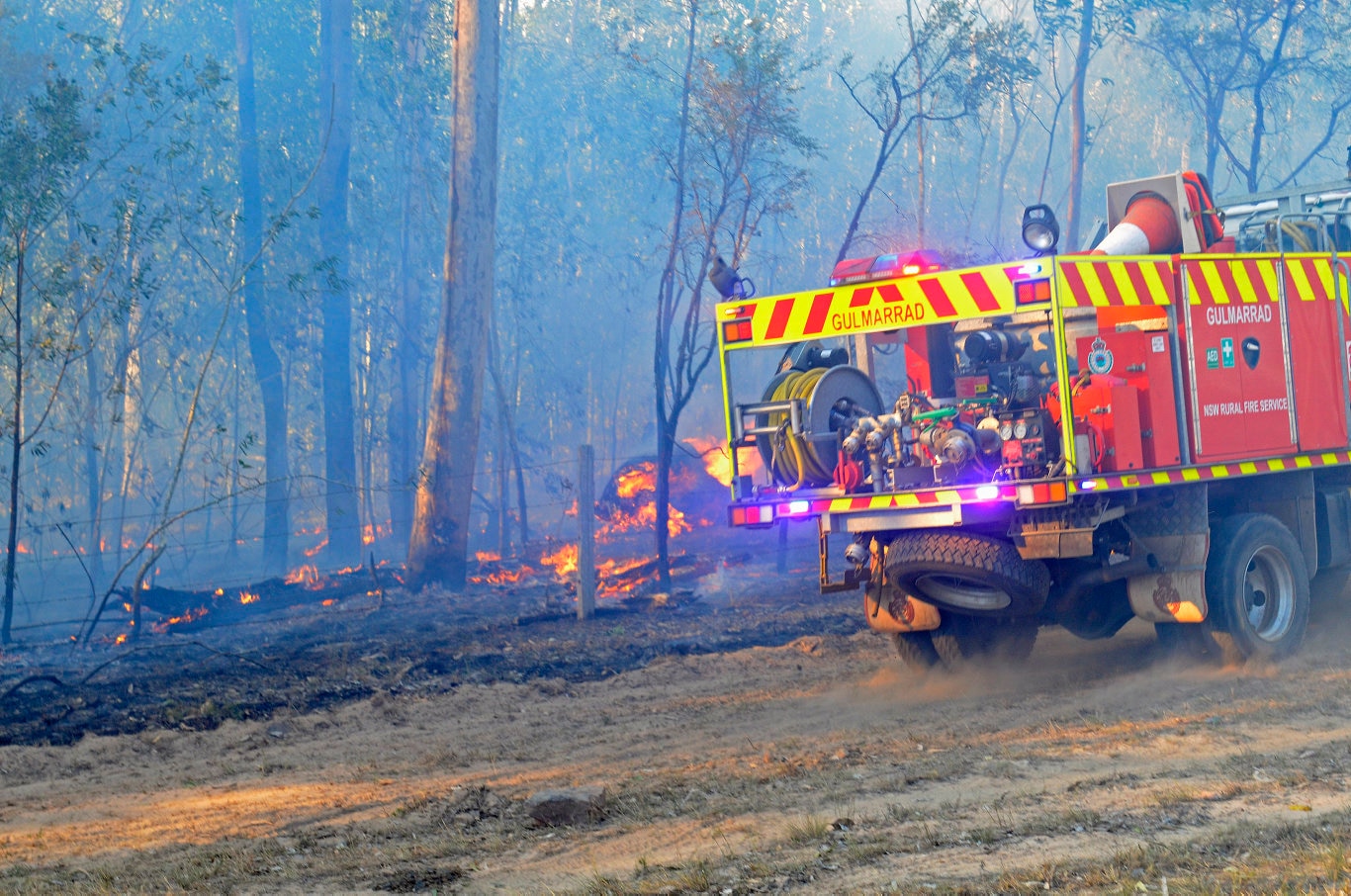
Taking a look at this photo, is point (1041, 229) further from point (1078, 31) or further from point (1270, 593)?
point (1078, 31)

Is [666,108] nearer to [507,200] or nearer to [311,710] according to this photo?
[507,200]

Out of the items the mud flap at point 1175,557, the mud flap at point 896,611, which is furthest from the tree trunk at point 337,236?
the mud flap at point 1175,557

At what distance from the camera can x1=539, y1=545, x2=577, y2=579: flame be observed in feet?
69.0

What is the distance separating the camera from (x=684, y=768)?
24.4 feet

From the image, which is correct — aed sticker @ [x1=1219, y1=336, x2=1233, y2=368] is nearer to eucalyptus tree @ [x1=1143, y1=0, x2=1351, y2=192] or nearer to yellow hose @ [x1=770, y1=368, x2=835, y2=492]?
yellow hose @ [x1=770, y1=368, x2=835, y2=492]

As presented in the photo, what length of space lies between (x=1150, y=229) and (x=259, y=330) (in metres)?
26.5

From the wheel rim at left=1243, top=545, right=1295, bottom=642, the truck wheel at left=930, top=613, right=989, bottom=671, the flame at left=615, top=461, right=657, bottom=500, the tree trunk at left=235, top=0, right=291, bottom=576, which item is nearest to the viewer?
the wheel rim at left=1243, top=545, right=1295, bottom=642

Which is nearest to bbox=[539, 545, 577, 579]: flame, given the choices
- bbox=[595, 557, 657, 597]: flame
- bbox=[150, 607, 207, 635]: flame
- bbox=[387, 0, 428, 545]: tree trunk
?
bbox=[595, 557, 657, 597]: flame

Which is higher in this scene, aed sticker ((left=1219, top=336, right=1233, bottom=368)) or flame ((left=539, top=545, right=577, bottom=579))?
aed sticker ((left=1219, top=336, right=1233, bottom=368))

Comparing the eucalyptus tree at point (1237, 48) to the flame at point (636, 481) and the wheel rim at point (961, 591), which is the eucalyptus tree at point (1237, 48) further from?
the wheel rim at point (961, 591)

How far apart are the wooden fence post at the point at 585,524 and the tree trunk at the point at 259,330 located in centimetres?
1667

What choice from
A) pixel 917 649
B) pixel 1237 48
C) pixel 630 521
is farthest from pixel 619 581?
pixel 1237 48

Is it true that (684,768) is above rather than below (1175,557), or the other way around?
below

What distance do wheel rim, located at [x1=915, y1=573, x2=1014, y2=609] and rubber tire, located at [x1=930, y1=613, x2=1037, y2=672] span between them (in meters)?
0.80
